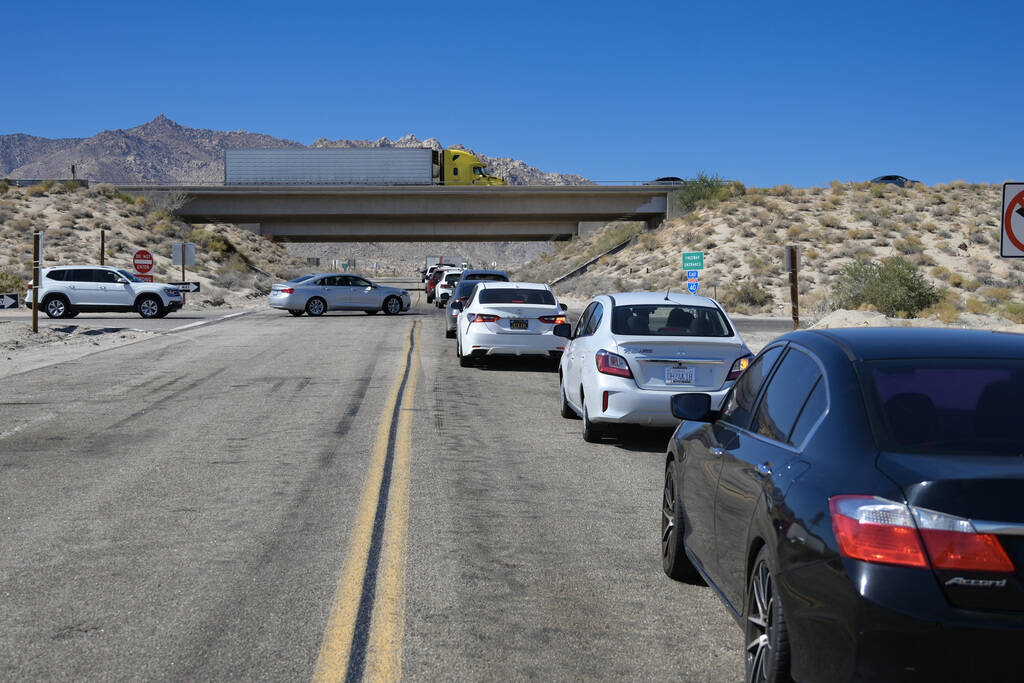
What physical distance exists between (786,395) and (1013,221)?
9.47 meters

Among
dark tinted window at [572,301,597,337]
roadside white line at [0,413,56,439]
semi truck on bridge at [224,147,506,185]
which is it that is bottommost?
roadside white line at [0,413,56,439]

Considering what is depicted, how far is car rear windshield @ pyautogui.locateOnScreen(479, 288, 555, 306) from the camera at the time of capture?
20.3 meters

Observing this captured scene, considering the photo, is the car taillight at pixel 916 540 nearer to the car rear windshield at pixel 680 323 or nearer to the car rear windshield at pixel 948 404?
the car rear windshield at pixel 948 404

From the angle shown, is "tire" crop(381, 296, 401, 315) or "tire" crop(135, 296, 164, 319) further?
"tire" crop(381, 296, 401, 315)

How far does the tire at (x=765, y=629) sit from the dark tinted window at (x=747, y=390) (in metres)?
1.04

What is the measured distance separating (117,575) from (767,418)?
12.7 ft

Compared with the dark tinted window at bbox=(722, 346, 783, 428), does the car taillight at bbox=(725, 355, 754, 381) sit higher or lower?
lower

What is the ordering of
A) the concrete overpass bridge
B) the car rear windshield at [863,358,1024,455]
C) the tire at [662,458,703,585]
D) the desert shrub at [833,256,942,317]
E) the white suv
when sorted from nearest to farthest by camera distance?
the car rear windshield at [863,358,1024,455], the tire at [662,458,703,585], the desert shrub at [833,256,942,317], the white suv, the concrete overpass bridge

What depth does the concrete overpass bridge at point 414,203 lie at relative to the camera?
236 ft

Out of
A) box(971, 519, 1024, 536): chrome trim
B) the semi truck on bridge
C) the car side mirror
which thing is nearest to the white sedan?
the car side mirror

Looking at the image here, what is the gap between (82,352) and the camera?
2366 centimetres

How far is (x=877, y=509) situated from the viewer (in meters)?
3.56

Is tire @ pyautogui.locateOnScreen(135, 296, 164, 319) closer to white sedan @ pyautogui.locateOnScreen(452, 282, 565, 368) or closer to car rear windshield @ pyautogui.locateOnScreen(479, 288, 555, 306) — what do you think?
car rear windshield @ pyautogui.locateOnScreen(479, 288, 555, 306)

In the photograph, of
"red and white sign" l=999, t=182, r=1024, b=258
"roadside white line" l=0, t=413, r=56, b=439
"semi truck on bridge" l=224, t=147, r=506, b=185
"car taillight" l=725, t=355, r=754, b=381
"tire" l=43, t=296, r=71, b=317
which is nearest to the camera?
"car taillight" l=725, t=355, r=754, b=381
